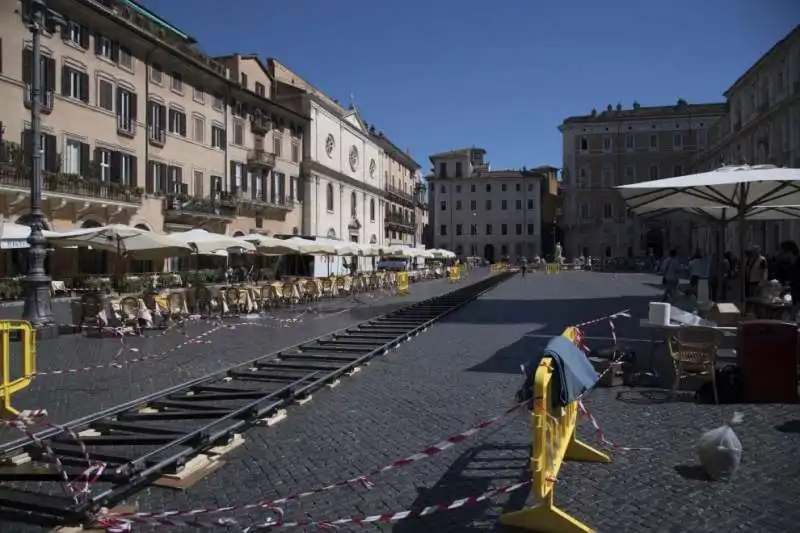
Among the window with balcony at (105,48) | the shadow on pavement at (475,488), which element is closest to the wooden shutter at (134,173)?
the window with balcony at (105,48)

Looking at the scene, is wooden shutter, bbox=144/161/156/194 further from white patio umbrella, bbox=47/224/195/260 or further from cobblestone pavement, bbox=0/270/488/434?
cobblestone pavement, bbox=0/270/488/434

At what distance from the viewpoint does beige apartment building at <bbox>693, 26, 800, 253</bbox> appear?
126ft

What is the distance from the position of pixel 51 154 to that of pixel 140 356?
18.7 m

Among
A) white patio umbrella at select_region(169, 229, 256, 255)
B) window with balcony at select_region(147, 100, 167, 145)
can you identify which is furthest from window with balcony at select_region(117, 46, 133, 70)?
white patio umbrella at select_region(169, 229, 256, 255)

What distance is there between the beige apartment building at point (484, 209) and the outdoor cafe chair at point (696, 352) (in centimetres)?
8904

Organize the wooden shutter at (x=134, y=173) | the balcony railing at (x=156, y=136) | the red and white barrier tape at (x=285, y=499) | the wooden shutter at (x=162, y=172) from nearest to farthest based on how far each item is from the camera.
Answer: the red and white barrier tape at (x=285, y=499), the wooden shutter at (x=134, y=173), the balcony railing at (x=156, y=136), the wooden shutter at (x=162, y=172)

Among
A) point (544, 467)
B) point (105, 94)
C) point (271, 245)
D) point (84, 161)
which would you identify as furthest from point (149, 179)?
Answer: point (544, 467)

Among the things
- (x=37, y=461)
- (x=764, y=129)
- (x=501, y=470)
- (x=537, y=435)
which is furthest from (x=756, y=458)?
(x=764, y=129)

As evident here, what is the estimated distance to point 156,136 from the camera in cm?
3375

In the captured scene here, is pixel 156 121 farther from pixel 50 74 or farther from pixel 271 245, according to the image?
pixel 271 245

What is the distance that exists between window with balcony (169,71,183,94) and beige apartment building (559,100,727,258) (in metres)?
58.9

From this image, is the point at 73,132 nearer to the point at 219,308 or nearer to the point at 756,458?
the point at 219,308

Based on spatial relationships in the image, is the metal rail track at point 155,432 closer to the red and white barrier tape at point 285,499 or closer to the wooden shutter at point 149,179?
the red and white barrier tape at point 285,499

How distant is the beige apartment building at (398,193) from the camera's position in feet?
253
